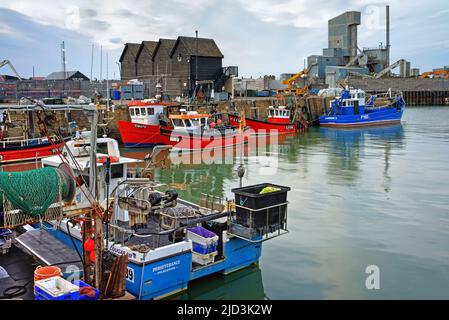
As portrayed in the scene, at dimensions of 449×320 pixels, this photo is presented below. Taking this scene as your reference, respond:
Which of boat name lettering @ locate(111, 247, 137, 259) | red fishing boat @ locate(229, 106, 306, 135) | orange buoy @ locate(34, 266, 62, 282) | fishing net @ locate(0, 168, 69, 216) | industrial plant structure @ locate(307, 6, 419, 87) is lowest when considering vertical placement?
orange buoy @ locate(34, 266, 62, 282)

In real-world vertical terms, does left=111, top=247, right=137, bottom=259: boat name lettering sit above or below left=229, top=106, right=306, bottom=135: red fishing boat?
below

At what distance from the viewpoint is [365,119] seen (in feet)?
146

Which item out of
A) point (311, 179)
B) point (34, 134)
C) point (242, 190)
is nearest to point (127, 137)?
point (34, 134)

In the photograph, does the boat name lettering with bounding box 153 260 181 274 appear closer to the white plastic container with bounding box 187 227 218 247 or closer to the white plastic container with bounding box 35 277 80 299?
the white plastic container with bounding box 187 227 218 247

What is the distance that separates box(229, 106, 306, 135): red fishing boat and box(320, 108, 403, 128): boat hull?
129 inches

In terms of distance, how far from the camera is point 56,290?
6.85 m

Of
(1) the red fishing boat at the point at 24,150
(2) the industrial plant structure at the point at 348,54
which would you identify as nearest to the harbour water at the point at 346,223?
(1) the red fishing boat at the point at 24,150

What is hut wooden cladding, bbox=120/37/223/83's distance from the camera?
45375mm

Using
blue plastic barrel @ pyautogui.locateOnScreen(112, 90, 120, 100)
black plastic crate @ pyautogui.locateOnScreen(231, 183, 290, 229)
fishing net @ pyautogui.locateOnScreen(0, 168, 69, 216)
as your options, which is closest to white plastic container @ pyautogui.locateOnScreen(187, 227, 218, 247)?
black plastic crate @ pyautogui.locateOnScreen(231, 183, 290, 229)

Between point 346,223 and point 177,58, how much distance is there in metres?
35.7

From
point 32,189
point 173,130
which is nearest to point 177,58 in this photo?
point 173,130

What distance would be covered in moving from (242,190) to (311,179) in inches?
413

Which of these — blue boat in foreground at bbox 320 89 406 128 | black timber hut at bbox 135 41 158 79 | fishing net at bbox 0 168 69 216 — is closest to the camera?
fishing net at bbox 0 168 69 216

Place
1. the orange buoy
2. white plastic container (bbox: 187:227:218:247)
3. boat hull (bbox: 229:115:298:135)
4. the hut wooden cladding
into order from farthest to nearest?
1. the hut wooden cladding
2. boat hull (bbox: 229:115:298:135)
3. white plastic container (bbox: 187:227:218:247)
4. the orange buoy
